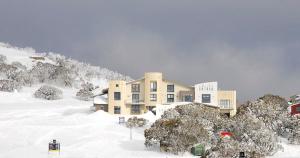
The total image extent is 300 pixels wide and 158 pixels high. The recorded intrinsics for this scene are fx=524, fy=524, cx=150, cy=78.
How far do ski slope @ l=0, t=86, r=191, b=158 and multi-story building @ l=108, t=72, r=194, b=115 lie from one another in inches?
193

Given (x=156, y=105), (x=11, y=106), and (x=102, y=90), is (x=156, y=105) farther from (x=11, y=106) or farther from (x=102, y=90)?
(x=11, y=106)

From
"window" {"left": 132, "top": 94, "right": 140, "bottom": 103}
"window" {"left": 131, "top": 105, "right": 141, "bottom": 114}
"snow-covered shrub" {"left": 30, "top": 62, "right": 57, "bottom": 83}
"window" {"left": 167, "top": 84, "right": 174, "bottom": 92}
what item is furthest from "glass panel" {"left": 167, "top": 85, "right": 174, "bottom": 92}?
"snow-covered shrub" {"left": 30, "top": 62, "right": 57, "bottom": 83}

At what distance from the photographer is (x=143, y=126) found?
6550 centimetres

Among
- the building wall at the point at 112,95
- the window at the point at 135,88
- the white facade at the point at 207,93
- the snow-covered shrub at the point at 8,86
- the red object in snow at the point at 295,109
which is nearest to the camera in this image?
the red object in snow at the point at 295,109

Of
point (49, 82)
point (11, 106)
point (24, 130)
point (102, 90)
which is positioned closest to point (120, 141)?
point (24, 130)

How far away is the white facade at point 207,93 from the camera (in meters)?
79.7

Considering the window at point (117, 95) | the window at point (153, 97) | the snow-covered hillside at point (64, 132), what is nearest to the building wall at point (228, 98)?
the window at point (153, 97)

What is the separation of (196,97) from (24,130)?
28778 millimetres

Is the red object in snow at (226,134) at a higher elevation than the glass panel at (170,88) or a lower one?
lower

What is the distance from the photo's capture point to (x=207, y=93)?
262ft

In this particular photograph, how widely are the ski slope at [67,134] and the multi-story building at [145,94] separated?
4.89 metres

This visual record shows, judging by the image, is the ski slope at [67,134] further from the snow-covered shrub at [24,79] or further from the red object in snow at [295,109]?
the snow-covered shrub at [24,79]

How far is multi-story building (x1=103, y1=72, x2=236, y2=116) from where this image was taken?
79.6 meters

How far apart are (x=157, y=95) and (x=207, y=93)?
7695mm
